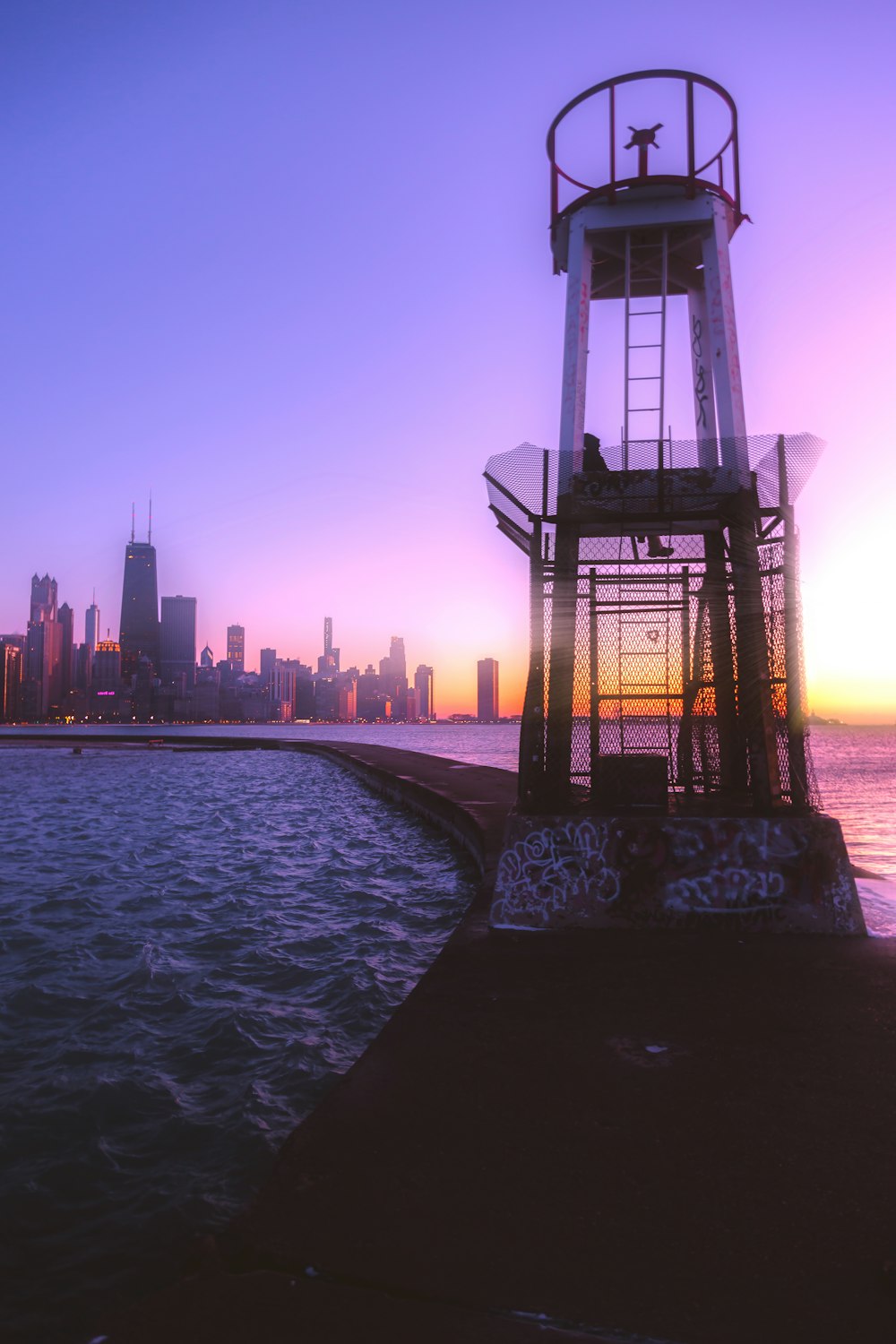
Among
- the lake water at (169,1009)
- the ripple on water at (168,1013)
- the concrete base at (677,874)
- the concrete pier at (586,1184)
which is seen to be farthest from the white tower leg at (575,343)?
the ripple on water at (168,1013)

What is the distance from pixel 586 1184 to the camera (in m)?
3.19

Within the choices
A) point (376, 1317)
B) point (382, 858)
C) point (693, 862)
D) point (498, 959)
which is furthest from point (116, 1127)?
point (382, 858)

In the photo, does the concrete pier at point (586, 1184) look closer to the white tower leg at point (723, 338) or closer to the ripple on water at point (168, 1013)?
the ripple on water at point (168, 1013)

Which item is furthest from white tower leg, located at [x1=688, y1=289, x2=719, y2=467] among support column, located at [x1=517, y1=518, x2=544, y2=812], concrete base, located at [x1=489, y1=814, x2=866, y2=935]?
concrete base, located at [x1=489, y1=814, x2=866, y2=935]

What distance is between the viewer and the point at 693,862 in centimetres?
704

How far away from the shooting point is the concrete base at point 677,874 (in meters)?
6.93

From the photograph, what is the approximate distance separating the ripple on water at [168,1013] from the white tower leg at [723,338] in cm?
674

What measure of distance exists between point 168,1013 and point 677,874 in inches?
189

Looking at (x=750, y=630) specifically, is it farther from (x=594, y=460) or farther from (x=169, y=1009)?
(x=169, y=1009)

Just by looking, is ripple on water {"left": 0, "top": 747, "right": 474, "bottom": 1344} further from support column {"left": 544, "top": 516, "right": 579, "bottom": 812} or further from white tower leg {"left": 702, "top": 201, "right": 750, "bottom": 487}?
white tower leg {"left": 702, "top": 201, "right": 750, "bottom": 487}

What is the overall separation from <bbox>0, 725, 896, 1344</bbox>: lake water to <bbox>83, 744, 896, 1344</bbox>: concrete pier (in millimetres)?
1024

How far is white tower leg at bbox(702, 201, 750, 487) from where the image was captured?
8.30m

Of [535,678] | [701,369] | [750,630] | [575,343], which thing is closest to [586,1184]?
[535,678]

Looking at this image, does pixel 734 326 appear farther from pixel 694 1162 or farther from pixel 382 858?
pixel 382 858
